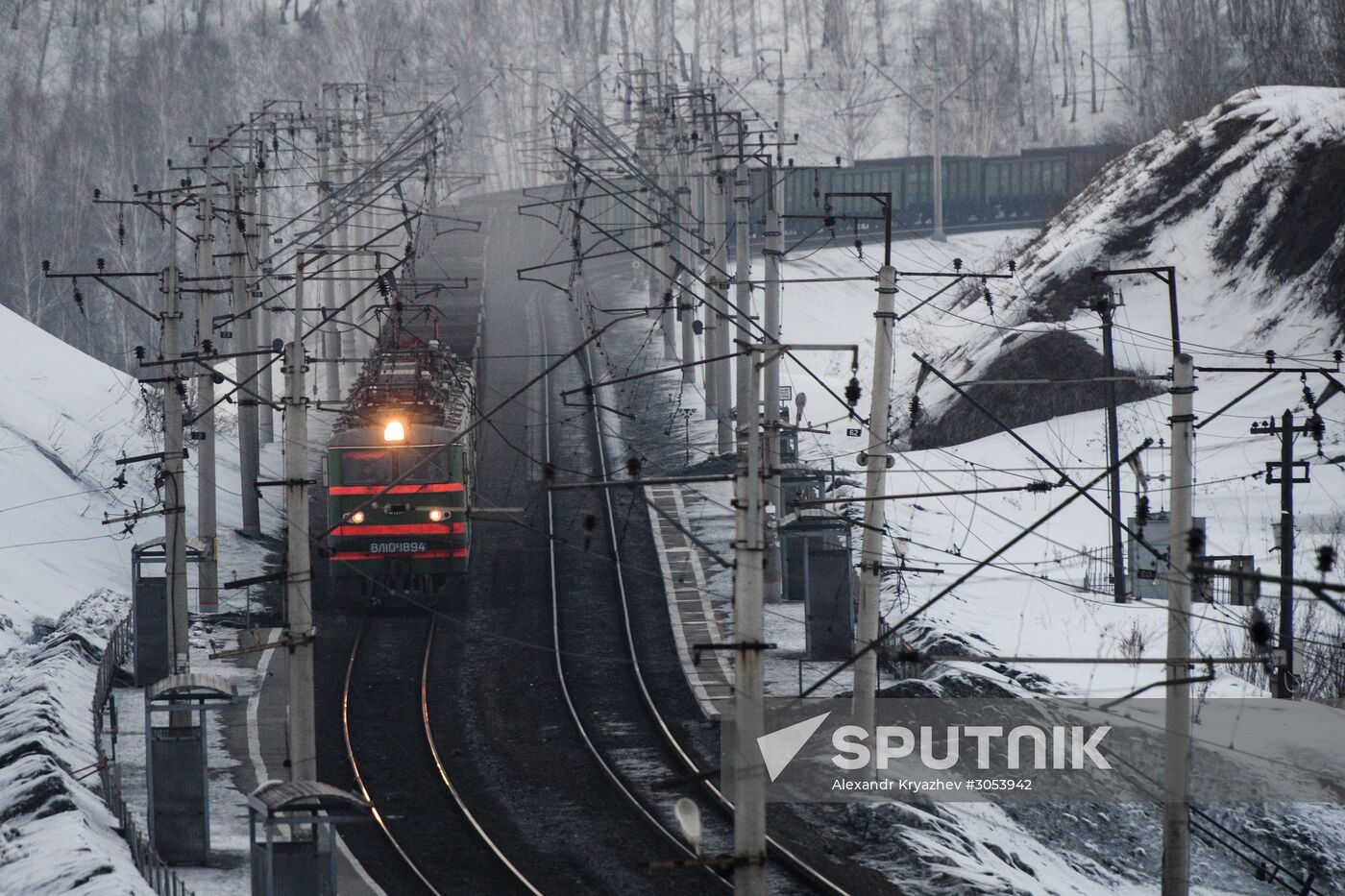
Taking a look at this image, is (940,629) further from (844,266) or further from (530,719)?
(844,266)

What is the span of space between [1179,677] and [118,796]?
36.4 ft

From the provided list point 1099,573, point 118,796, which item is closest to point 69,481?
point 118,796

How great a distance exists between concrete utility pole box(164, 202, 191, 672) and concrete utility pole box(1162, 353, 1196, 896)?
469 inches

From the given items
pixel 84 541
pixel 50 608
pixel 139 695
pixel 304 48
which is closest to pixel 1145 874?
pixel 139 695

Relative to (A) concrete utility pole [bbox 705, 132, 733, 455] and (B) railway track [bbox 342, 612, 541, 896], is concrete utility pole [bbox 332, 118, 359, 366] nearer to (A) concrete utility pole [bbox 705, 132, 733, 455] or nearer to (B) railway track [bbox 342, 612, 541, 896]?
(A) concrete utility pole [bbox 705, 132, 733, 455]

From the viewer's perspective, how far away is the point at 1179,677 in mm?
16078

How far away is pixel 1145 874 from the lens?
20.8m

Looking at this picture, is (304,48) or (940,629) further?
(304,48)

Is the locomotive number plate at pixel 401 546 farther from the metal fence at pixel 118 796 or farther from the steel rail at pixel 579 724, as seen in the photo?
the metal fence at pixel 118 796

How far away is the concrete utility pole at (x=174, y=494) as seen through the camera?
2142cm

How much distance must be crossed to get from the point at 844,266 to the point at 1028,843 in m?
55.2

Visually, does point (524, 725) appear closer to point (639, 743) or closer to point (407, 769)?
point (639, 743)

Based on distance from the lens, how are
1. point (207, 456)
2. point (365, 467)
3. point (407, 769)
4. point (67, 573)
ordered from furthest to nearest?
point (67, 573) → point (207, 456) → point (365, 467) → point (407, 769)

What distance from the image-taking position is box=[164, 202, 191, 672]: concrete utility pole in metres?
21.4
